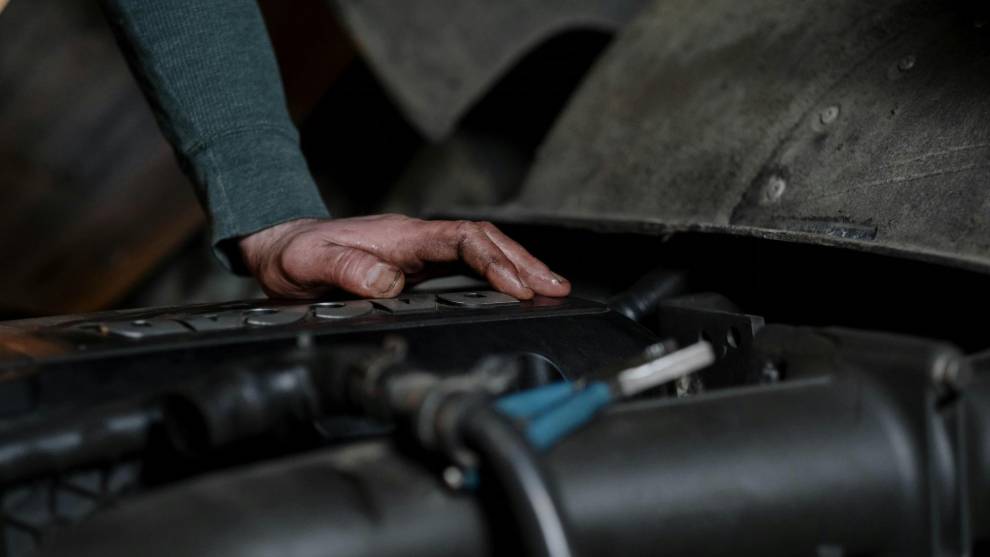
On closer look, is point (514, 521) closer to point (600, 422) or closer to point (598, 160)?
point (600, 422)

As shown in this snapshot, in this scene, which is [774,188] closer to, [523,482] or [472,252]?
[472,252]

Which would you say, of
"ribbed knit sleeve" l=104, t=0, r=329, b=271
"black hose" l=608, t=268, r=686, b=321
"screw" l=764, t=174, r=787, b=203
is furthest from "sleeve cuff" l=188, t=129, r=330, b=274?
"screw" l=764, t=174, r=787, b=203

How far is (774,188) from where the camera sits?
0.81 metres

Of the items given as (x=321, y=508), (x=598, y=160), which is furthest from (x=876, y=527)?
(x=598, y=160)

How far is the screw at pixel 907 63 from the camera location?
777mm

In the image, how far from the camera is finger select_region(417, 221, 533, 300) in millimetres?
810

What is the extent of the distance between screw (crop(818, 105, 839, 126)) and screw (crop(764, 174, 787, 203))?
0.06 m

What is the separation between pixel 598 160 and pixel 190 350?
63 centimetres

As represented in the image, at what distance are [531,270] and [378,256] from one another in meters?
0.15

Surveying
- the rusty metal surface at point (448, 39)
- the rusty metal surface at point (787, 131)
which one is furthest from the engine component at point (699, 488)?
the rusty metal surface at point (448, 39)

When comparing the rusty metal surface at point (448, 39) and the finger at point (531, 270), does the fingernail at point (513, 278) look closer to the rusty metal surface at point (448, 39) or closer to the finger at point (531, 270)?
the finger at point (531, 270)

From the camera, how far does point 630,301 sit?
2.68 feet

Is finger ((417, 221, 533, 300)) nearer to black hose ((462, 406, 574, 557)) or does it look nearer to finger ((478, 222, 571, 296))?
finger ((478, 222, 571, 296))

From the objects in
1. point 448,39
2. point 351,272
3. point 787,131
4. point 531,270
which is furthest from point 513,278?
point 448,39
